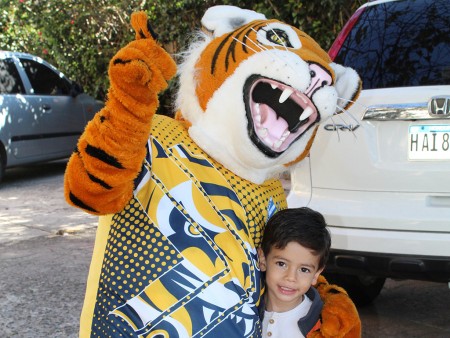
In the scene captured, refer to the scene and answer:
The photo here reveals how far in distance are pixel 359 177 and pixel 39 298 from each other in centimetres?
217

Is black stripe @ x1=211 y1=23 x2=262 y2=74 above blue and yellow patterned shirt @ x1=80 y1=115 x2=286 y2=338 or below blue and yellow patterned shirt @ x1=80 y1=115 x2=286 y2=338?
above

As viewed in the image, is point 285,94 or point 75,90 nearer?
Result: point 285,94

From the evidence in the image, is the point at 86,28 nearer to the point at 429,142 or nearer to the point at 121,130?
the point at 429,142

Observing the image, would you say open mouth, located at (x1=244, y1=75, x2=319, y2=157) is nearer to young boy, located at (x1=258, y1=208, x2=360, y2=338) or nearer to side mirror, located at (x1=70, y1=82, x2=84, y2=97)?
young boy, located at (x1=258, y1=208, x2=360, y2=338)

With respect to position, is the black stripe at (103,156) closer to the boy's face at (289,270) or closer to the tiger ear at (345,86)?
the boy's face at (289,270)

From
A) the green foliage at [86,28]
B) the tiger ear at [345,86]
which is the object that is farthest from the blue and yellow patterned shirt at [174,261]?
the green foliage at [86,28]

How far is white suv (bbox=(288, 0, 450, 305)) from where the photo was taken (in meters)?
3.01

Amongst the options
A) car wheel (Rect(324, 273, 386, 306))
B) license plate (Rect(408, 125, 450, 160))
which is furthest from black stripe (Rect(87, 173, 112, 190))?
car wheel (Rect(324, 273, 386, 306))

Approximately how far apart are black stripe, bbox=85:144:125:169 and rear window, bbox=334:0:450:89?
1967 millimetres

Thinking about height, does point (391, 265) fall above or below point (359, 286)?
above

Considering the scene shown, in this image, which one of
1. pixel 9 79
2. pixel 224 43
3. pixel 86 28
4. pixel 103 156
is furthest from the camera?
pixel 86 28

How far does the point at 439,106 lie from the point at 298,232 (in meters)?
1.32

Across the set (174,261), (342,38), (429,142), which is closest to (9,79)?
(342,38)

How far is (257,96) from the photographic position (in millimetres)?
1973
